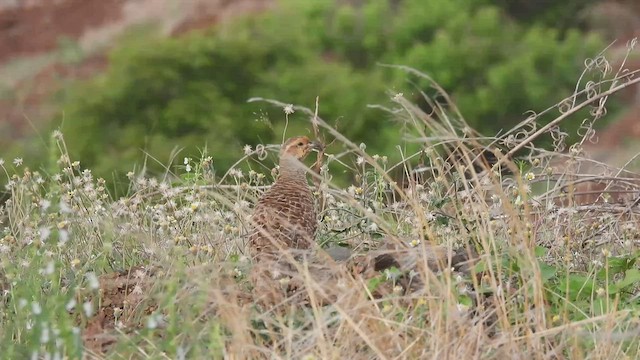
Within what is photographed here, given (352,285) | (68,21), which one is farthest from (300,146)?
(68,21)

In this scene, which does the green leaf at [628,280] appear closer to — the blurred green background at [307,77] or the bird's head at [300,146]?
the bird's head at [300,146]

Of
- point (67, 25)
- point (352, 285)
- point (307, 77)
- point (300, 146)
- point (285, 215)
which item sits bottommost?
point (67, 25)

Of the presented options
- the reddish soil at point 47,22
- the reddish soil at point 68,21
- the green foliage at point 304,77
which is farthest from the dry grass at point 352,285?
the reddish soil at point 47,22

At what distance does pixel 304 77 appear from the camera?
25.2m

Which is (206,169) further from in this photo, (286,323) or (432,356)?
(432,356)

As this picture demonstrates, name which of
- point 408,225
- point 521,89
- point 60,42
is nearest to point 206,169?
point 408,225

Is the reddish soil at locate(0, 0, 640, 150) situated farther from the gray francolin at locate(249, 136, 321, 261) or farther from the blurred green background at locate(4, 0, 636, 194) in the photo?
the gray francolin at locate(249, 136, 321, 261)

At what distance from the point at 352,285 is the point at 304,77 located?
21214mm

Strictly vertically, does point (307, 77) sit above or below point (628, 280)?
below

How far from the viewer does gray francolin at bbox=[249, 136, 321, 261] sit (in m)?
4.79

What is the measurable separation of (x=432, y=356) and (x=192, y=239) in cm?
175

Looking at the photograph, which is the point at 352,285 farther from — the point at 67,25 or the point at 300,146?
the point at 67,25

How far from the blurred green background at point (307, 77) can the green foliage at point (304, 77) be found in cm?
3

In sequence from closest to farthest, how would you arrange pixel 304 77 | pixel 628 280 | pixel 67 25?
pixel 628 280
pixel 304 77
pixel 67 25
